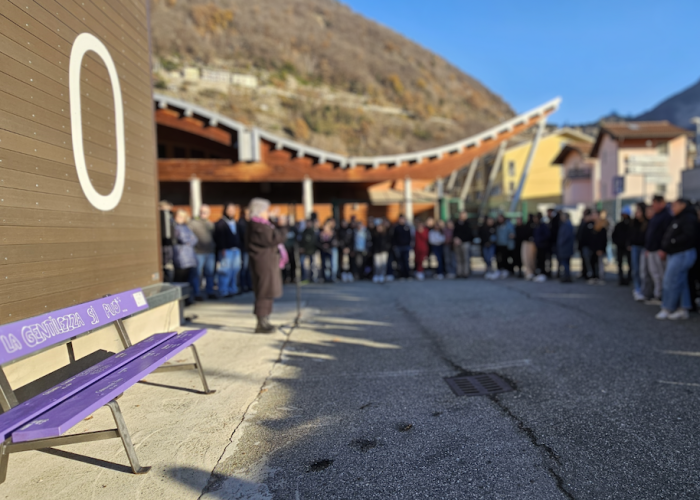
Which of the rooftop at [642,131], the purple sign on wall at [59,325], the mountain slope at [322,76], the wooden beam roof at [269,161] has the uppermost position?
the mountain slope at [322,76]

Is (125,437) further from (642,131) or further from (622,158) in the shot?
(642,131)

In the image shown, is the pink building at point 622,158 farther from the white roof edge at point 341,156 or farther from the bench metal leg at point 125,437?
the bench metal leg at point 125,437

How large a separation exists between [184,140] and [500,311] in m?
14.7

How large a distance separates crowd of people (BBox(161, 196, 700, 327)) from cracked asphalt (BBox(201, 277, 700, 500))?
4.28 ft

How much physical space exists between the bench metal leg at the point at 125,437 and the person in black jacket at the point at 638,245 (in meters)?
8.66

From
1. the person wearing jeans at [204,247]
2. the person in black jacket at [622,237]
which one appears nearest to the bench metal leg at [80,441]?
the person wearing jeans at [204,247]

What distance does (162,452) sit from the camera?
3215 millimetres

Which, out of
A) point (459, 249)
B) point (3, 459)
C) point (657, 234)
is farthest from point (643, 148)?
point (3, 459)

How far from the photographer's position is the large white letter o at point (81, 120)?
4.30 m

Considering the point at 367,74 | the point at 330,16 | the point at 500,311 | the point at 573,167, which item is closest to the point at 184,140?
the point at 500,311

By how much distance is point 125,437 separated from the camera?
114 inches

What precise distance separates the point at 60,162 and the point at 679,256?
772cm

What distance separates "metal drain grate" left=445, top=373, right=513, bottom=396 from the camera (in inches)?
167

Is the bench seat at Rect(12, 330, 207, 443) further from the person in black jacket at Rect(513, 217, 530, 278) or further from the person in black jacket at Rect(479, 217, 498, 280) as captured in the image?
the person in black jacket at Rect(513, 217, 530, 278)
